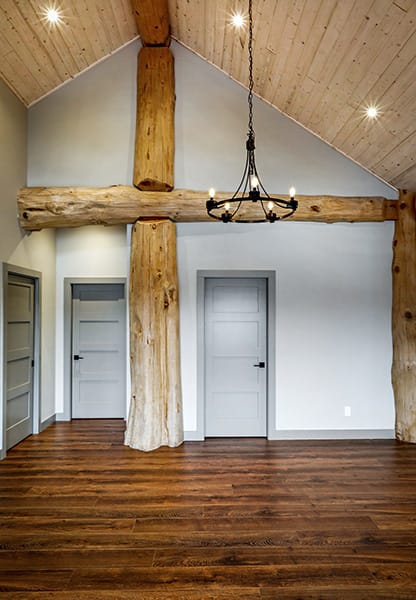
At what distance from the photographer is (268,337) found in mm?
5047

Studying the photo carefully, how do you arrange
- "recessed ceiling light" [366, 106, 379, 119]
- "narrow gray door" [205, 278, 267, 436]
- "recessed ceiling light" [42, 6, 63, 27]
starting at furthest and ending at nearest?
"narrow gray door" [205, 278, 267, 436], "recessed ceiling light" [366, 106, 379, 119], "recessed ceiling light" [42, 6, 63, 27]

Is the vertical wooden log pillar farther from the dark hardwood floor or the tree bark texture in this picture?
the tree bark texture

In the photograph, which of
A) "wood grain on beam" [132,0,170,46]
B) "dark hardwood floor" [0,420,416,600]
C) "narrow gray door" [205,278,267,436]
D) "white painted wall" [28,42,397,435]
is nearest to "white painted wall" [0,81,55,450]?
"white painted wall" [28,42,397,435]

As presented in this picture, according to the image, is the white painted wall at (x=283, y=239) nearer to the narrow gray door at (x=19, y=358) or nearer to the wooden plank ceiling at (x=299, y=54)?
the wooden plank ceiling at (x=299, y=54)

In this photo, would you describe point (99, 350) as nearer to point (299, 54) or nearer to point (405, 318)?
point (405, 318)

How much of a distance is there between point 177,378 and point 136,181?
7.68 ft

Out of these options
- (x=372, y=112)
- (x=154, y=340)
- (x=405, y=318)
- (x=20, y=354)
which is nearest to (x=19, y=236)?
(x=20, y=354)

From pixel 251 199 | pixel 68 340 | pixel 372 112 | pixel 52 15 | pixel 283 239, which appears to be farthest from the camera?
pixel 68 340

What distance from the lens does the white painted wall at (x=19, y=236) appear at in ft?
14.4

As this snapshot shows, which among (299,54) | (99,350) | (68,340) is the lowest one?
(99,350)

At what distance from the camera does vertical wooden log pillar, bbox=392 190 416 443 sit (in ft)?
15.9

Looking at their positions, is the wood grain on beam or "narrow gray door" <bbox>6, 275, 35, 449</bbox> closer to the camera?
the wood grain on beam

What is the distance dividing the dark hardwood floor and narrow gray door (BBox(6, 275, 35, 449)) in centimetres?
37

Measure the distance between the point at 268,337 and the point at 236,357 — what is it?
1.55 feet
